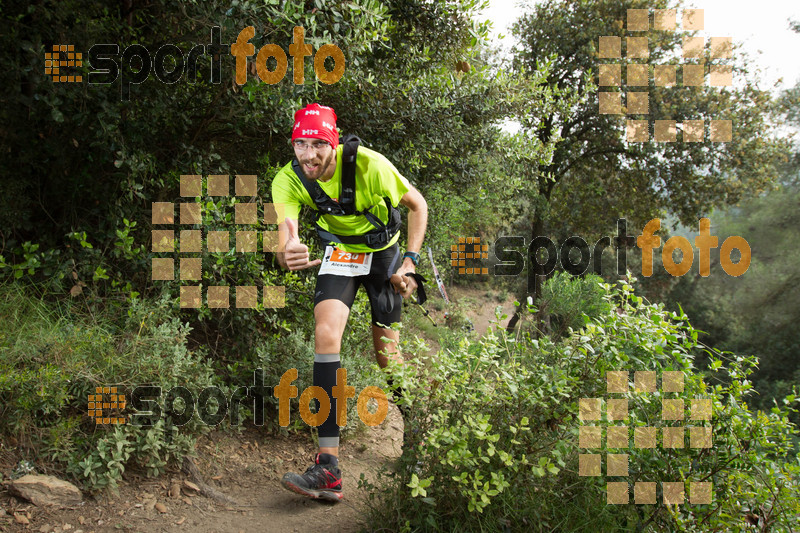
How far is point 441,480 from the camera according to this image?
2627mm

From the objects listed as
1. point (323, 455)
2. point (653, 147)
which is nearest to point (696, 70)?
point (653, 147)

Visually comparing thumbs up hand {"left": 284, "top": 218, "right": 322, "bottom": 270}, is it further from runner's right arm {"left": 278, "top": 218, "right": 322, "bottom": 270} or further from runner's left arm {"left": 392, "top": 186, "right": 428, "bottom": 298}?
runner's left arm {"left": 392, "top": 186, "right": 428, "bottom": 298}

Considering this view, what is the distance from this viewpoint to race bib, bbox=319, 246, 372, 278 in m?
3.55

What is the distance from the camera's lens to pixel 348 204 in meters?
3.45

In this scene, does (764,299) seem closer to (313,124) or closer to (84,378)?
(313,124)

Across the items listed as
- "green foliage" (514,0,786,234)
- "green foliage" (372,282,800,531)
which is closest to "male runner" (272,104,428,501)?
"green foliage" (372,282,800,531)

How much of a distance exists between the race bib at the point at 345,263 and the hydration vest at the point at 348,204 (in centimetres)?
9

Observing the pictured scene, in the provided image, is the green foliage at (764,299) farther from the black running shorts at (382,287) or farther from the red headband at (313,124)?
the red headband at (313,124)

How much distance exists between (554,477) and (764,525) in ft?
3.07

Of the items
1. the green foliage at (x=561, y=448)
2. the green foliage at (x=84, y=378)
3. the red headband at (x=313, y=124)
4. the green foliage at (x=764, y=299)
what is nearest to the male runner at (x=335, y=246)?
the red headband at (x=313, y=124)

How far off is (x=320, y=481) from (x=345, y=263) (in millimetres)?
1368

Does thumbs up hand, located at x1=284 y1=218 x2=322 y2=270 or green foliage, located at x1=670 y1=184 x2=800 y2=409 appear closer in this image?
thumbs up hand, located at x1=284 y1=218 x2=322 y2=270

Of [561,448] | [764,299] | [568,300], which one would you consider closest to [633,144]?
[568,300]

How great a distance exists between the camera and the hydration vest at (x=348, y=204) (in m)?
3.40
